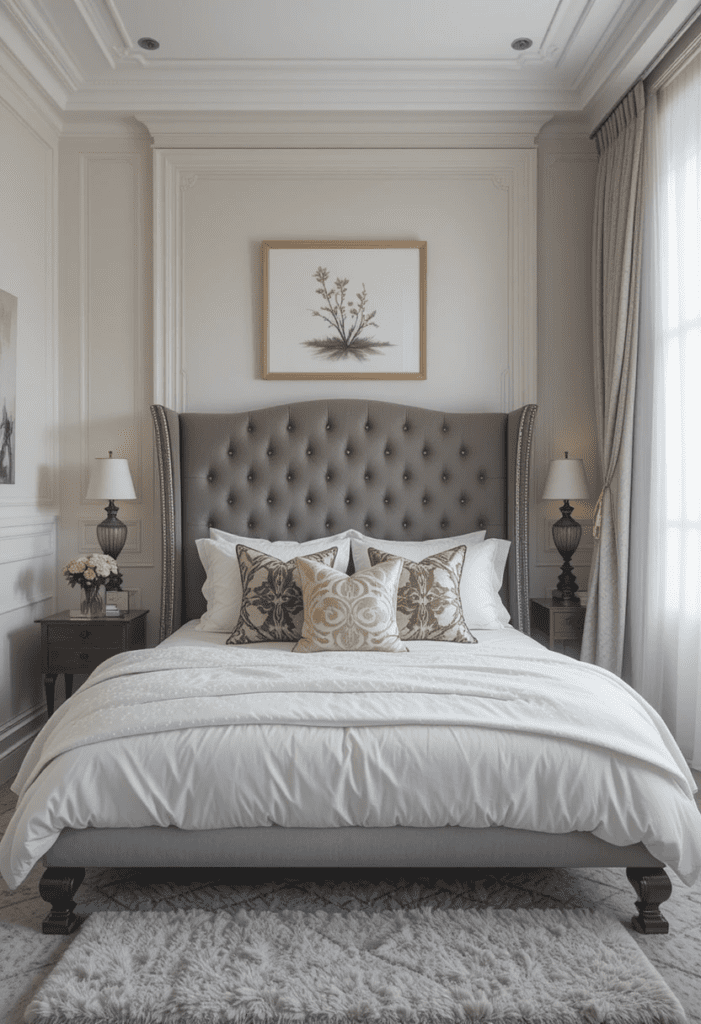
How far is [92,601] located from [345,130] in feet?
9.01

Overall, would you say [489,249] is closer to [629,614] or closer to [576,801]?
[629,614]

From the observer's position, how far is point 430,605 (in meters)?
3.07

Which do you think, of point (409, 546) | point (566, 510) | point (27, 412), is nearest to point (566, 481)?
point (566, 510)

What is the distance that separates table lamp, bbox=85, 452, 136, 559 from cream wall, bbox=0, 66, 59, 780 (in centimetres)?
31

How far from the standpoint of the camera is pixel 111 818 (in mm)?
1963

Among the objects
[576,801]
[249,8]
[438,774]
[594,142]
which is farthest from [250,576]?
[594,142]

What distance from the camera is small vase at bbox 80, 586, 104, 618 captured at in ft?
11.8

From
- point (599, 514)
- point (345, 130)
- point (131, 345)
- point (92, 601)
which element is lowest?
point (92, 601)

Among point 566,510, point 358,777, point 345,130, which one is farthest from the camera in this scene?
point 345,130

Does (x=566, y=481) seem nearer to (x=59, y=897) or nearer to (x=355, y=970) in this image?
(x=355, y=970)

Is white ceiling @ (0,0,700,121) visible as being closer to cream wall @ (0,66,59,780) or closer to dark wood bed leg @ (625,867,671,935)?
cream wall @ (0,66,59,780)

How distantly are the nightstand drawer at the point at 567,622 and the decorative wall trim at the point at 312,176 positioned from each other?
1121mm

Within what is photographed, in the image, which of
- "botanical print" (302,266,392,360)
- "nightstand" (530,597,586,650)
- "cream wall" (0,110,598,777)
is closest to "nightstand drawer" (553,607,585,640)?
"nightstand" (530,597,586,650)

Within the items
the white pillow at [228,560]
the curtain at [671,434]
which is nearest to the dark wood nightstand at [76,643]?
the white pillow at [228,560]
